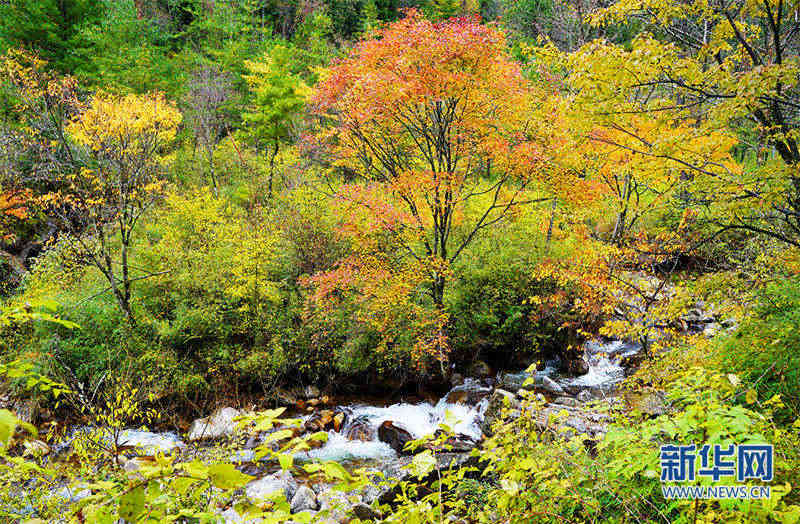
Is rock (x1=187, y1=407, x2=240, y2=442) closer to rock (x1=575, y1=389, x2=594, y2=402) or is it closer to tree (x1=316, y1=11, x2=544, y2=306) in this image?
tree (x1=316, y1=11, x2=544, y2=306)

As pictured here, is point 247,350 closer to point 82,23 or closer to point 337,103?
point 337,103

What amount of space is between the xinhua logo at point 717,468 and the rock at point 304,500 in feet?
15.3

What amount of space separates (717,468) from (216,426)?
8451 millimetres

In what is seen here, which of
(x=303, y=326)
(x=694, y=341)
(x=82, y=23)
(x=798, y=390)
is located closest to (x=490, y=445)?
(x=798, y=390)

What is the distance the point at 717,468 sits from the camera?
184 centimetres

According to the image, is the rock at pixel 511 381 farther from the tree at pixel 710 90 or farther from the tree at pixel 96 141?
the tree at pixel 96 141

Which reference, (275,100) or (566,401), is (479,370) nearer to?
(566,401)

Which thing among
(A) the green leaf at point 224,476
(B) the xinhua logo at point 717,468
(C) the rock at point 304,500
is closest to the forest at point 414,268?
(C) the rock at point 304,500

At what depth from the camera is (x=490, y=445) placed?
8.09ft

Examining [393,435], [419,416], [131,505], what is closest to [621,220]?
[419,416]

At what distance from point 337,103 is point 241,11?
1039 inches

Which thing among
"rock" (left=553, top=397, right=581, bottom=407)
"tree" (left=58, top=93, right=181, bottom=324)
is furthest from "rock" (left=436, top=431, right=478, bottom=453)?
"tree" (left=58, top=93, right=181, bottom=324)

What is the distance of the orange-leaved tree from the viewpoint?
7.97m

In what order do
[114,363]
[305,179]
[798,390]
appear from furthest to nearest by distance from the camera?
1. [305,179]
2. [114,363]
3. [798,390]
